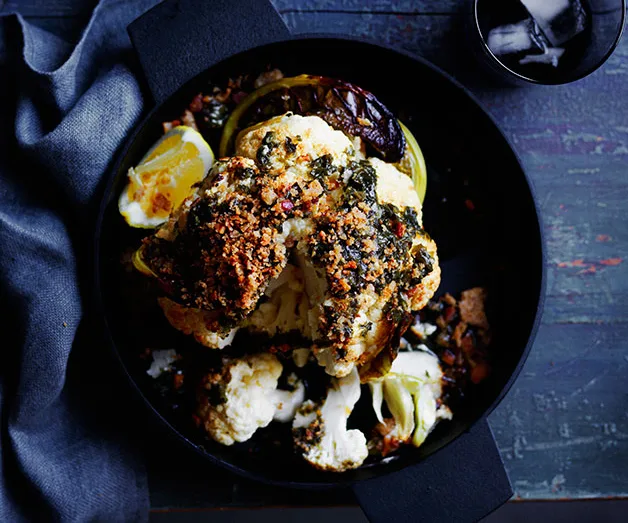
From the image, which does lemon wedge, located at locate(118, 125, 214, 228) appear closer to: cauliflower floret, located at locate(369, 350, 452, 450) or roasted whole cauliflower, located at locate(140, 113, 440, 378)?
roasted whole cauliflower, located at locate(140, 113, 440, 378)

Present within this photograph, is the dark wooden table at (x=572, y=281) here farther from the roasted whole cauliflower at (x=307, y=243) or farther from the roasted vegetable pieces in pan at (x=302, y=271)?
the roasted whole cauliflower at (x=307, y=243)

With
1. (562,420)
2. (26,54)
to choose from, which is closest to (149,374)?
(26,54)

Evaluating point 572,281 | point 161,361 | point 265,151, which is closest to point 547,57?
point 572,281

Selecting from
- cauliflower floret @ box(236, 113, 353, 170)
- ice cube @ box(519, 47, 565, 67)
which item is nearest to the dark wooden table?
ice cube @ box(519, 47, 565, 67)

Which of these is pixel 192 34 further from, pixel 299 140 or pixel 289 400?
pixel 289 400

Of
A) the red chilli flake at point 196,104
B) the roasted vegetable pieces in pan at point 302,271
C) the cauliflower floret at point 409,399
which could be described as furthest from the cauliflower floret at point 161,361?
the red chilli flake at point 196,104

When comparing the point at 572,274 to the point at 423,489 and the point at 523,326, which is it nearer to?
the point at 523,326
